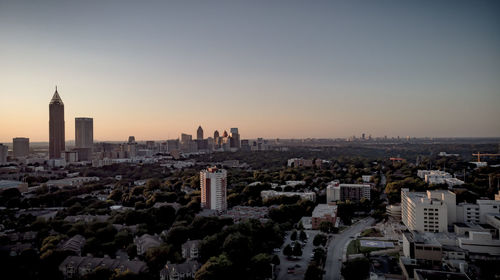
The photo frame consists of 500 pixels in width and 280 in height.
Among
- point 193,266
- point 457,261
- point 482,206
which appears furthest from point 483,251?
point 193,266

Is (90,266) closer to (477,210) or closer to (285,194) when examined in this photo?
(285,194)

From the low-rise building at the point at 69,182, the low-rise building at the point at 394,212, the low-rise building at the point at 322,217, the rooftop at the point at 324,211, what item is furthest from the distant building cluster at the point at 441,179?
the low-rise building at the point at 69,182

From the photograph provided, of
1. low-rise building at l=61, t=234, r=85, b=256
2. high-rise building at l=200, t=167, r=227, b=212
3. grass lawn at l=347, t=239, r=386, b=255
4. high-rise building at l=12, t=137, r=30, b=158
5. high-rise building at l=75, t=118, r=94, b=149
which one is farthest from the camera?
high-rise building at l=75, t=118, r=94, b=149

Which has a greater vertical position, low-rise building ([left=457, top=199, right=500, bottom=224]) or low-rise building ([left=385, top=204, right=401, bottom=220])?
low-rise building ([left=457, top=199, right=500, bottom=224])

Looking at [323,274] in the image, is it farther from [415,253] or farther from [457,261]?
[457,261]

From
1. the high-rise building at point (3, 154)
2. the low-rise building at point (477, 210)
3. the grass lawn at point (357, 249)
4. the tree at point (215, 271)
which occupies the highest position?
the high-rise building at point (3, 154)

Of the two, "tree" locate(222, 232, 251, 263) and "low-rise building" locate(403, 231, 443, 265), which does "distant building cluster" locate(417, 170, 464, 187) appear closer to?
"low-rise building" locate(403, 231, 443, 265)

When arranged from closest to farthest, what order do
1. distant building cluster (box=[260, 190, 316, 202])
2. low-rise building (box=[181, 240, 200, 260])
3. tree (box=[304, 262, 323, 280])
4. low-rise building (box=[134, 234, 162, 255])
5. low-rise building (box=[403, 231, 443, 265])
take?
tree (box=[304, 262, 323, 280]), low-rise building (box=[403, 231, 443, 265]), low-rise building (box=[181, 240, 200, 260]), low-rise building (box=[134, 234, 162, 255]), distant building cluster (box=[260, 190, 316, 202])

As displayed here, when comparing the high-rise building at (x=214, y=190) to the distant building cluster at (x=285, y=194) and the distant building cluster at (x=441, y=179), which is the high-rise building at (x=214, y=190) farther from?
the distant building cluster at (x=441, y=179)

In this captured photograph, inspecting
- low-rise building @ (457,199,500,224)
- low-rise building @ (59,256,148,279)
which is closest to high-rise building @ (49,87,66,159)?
low-rise building @ (59,256,148,279)
